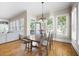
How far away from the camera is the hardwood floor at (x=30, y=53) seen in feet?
6.18

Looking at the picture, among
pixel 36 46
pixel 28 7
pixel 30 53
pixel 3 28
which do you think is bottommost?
pixel 30 53

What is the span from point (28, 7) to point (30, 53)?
0.93m

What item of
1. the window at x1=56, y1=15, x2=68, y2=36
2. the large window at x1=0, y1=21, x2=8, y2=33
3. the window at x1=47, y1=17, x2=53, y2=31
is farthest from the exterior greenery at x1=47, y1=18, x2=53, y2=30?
the large window at x1=0, y1=21, x2=8, y2=33

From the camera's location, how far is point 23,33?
1921 millimetres

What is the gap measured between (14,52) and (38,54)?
485 mm

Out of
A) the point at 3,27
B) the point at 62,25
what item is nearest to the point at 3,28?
the point at 3,27

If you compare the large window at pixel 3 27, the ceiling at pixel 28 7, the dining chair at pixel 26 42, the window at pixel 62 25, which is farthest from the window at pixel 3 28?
the window at pixel 62 25

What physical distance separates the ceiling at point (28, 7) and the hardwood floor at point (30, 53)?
22.8 inches

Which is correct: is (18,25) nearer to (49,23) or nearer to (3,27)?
(3,27)

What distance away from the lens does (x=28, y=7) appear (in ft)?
6.20

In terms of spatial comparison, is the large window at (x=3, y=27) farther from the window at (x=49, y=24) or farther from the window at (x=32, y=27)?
A: the window at (x=49, y=24)

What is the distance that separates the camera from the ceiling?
6.08ft

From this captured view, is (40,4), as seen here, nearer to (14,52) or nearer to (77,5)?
(77,5)

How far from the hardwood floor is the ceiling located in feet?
1.90
